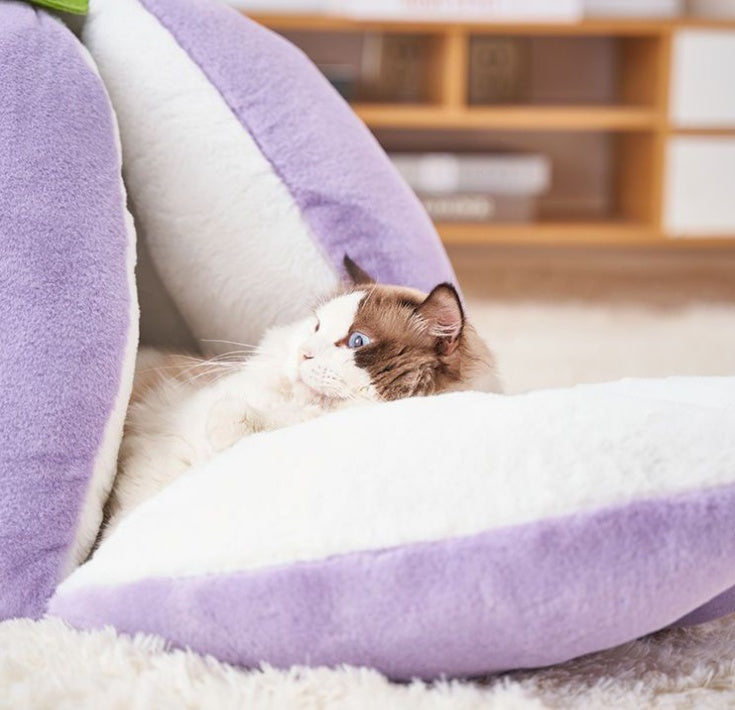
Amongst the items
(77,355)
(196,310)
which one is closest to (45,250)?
(77,355)

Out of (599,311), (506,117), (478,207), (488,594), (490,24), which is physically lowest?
(599,311)

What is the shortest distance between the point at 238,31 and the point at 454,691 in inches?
28.6

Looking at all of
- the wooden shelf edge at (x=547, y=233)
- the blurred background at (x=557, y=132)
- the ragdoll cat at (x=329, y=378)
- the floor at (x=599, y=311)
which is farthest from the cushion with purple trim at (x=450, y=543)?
the wooden shelf edge at (x=547, y=233)

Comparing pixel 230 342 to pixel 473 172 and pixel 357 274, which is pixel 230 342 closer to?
pixel 357 274

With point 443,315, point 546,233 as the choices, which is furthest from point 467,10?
point 443,315

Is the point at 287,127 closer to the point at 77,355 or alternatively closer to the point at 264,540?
the point at 77,355

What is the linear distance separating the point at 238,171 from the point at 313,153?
8 centimetres

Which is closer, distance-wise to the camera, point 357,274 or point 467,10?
point 357,274

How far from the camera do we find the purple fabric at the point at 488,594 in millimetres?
590

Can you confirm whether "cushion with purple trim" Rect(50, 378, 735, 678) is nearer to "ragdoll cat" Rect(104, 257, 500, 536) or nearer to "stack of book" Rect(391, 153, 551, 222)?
"ragdoll cat" Rect(104, 257, 500, 536)

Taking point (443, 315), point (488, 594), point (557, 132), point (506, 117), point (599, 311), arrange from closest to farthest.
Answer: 1. point (488, 594)
2. point (443, 315)
3. point (599, 311)
4. point (506, 117)
5. point (557, 132)

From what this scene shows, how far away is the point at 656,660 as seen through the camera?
2.31ft

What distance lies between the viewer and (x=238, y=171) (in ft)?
3.35

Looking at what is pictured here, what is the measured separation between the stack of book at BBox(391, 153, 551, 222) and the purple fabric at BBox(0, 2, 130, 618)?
180cm
